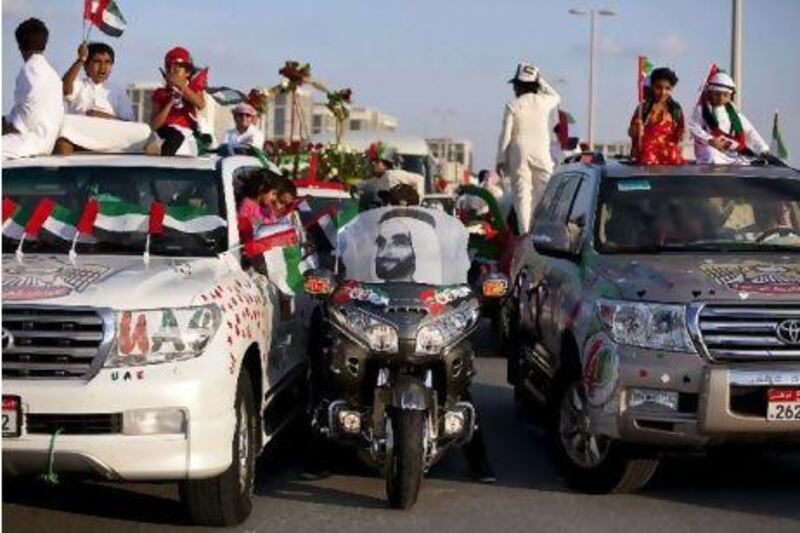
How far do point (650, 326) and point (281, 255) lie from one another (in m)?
2.11

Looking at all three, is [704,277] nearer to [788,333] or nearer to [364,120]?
[788,333]

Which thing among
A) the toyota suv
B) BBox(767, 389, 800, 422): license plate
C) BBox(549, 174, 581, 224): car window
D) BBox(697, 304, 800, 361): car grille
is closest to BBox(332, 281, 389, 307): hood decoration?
the toyota suv

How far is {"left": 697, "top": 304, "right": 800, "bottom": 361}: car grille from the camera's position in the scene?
20.8 ft

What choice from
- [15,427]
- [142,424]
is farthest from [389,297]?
[15,427]

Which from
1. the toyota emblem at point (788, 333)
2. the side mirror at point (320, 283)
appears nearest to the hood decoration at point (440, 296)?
the side mirror at point (320, 283)

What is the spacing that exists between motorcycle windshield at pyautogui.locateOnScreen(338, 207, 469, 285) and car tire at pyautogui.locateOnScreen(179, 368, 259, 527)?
3.50 ft

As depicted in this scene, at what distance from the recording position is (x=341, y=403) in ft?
21.9

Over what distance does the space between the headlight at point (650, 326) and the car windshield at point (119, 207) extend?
2.17 metres

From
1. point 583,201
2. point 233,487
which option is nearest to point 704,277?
point 583,201

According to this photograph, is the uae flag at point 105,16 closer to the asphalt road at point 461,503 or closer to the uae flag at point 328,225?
the uae flag at point 328,225

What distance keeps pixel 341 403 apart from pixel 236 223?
47.5 inches

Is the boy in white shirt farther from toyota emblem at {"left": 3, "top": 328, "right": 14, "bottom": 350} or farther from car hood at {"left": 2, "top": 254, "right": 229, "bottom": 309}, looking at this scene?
toyota emblem at {"left": 3, "top": 328, "right": 14, "bottom": 350}

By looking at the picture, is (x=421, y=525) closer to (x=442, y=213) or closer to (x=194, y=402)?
(x=194, y=402)

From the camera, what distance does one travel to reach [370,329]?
21.5ft
